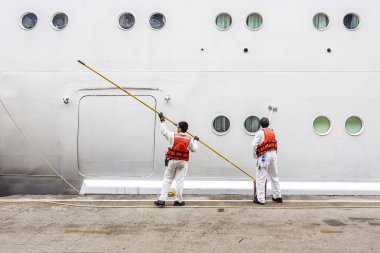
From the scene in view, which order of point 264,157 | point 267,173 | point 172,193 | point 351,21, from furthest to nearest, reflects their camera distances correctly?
point 351,21
point 172,193
point 267,173
point 264,157

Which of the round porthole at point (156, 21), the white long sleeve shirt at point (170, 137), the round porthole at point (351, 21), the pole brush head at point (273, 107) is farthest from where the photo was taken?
the round porthole at point (156, 21)

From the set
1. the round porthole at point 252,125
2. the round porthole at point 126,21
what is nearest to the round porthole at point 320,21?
the round porthole at point 252,125

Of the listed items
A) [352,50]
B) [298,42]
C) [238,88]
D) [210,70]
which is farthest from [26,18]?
[352,50]

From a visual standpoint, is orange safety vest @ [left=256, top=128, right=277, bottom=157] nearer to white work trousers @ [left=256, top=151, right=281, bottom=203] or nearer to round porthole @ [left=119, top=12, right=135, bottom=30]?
white work trousers @ [left=256, top=151, right=281, bottom=203]

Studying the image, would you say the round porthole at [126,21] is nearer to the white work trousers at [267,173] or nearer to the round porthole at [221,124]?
the round porthole at [221,124]

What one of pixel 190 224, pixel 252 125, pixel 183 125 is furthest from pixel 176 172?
pixel 252 125

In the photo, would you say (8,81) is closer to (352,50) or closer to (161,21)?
(161,21)

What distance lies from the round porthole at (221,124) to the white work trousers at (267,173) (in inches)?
35.8

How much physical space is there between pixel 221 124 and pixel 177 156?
1184 millimetres

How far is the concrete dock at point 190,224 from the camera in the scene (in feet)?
12.6

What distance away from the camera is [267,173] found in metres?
5.65

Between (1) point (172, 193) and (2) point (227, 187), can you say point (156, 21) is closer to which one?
(1) point (172, 193)

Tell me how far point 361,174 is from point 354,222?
5.75ft

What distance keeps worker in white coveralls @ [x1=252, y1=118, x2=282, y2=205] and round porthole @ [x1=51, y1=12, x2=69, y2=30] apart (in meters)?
4.00
